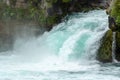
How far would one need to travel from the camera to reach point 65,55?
20.2 m

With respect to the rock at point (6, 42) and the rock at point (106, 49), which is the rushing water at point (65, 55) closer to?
the rock at point (106, 49)

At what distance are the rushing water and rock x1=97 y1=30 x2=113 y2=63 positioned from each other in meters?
0.26

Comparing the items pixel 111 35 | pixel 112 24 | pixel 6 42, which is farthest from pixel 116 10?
pixel 6 42

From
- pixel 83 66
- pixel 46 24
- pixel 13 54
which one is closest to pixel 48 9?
pixel 46 24

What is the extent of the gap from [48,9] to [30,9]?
172 cm

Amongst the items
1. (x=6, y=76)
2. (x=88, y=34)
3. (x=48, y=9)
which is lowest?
(x=6, y=76)

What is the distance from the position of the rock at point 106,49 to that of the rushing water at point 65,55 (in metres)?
0.26

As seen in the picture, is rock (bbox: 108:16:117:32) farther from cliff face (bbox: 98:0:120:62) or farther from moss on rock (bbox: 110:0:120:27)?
moss on rock (bbox: 110:0:120:27)

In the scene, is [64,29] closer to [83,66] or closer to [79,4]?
[79,4]

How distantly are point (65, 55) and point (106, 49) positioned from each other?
76.2 inches

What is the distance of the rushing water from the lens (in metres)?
17.5

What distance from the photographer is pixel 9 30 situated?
26.9m

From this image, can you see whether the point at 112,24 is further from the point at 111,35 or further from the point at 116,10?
the point at 116,10

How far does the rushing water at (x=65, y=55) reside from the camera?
57.3ft
